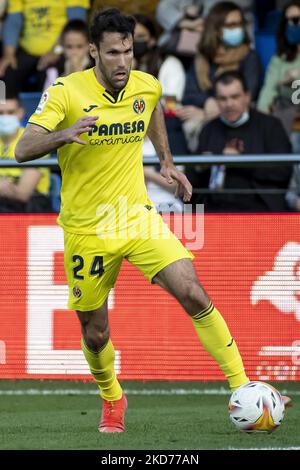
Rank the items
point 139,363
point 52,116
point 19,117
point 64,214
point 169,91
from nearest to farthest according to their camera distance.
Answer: point 52,116, point 64,214, point 139,363, point 19,117, point 169,91

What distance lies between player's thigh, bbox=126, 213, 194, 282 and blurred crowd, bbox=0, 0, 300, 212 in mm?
2096

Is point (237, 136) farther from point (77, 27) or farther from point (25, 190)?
point (77, 27)

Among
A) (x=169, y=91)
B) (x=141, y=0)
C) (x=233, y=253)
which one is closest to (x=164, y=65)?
(x=169, y=91)

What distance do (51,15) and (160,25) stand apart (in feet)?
3.94

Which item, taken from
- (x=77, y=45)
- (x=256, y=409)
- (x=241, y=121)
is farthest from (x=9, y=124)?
(x=256, y=409)

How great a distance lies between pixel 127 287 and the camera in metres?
8.95

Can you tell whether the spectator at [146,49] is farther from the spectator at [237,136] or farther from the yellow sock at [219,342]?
the yellow sock at [219,342]

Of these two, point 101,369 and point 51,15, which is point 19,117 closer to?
point 51,15

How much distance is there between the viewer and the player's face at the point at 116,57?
6.61m

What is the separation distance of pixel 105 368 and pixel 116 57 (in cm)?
187

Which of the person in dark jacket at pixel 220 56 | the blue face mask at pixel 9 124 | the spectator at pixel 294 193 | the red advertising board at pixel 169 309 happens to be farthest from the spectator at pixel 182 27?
the red advertising board at pixel 169 309

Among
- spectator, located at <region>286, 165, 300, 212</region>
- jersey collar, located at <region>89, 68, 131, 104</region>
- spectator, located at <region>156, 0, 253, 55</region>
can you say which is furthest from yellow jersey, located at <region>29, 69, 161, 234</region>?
spectator, located at <region>156, 0, 253, 55</region>

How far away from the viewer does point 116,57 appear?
21.8 feet

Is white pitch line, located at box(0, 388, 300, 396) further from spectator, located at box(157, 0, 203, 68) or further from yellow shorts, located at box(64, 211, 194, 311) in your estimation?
spectator, located at box(157, 0, 203, 68)
